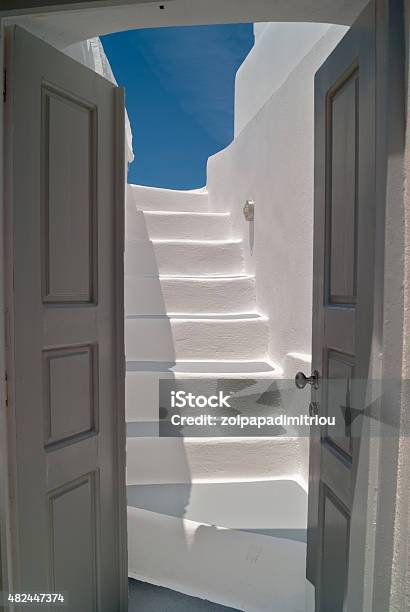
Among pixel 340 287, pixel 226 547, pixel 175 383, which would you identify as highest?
pixel 340 287

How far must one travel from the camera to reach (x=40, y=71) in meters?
1.54

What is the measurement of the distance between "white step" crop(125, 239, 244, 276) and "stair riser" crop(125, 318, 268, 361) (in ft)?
3.08

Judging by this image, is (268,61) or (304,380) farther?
(268,61)

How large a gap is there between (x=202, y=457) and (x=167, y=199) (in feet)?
13.4

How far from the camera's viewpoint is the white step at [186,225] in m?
5.05

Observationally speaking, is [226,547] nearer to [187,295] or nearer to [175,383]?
[175,383]

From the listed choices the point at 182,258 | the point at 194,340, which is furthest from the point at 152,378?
the point at 182,258

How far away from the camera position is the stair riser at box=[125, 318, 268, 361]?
3.69 metres

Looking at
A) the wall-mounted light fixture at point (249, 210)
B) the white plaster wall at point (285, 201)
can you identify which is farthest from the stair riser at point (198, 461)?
the wall-mounted light fixture at point (249, 210)

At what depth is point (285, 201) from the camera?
3352 millimetres

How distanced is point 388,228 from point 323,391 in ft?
2.35

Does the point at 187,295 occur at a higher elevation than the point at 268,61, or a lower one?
lower

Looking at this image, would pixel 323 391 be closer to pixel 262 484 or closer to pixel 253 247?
pixel 262 484

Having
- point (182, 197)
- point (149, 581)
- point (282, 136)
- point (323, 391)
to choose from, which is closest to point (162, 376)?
point (149, 581)
